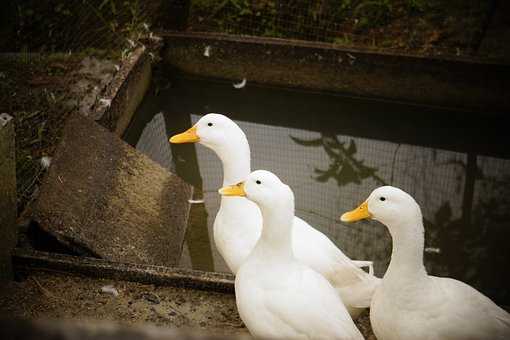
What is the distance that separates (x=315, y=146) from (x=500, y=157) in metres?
1.60

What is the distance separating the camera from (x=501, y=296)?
408 centimetres

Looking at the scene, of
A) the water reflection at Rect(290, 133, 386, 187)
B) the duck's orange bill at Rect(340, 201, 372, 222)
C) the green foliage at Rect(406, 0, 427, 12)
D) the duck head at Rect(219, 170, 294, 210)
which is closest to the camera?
the duck head at Rect(219, 170, 294, 210)

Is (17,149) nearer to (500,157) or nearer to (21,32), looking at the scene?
(21,32)

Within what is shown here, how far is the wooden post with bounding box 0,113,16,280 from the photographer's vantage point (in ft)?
9.51

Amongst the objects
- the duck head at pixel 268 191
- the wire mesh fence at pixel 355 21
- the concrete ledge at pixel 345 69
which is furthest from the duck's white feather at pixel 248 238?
the wire mesh fence at pixel 355 21

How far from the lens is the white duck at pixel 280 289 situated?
2592mm

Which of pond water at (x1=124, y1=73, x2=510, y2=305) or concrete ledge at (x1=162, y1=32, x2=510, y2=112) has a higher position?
concrete ledge at (x1=162, y1=32, x2=510, y2=112)

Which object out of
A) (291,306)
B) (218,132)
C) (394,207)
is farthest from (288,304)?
(218,132)

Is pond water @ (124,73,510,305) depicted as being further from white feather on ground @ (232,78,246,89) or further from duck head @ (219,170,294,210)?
duck head @ (219,170,294,210)

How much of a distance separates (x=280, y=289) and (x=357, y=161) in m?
2.82

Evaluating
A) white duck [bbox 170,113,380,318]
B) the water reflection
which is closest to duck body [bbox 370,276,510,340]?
white duck [bbox 170,113,380,318]

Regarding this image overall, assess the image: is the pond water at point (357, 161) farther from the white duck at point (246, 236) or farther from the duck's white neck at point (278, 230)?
the duck's white neck at point (278, 230)

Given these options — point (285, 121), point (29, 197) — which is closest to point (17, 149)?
point (29, 197)

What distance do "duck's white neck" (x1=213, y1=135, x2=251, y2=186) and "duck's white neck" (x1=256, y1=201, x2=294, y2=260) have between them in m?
0.71
